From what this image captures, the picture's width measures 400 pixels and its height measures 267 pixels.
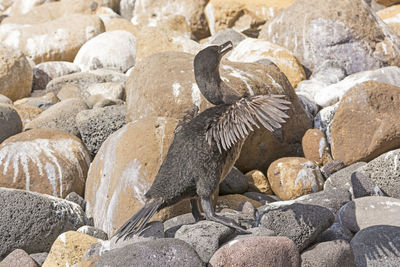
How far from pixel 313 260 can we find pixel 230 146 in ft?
3.47

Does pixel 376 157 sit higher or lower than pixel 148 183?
lower

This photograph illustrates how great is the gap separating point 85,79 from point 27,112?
6.75 ft

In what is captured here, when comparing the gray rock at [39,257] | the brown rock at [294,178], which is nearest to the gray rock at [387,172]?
the brown rock at [294,178]

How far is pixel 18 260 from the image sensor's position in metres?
4.56

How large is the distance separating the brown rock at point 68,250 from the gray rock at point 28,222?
0.48m

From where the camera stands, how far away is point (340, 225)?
16.3ft

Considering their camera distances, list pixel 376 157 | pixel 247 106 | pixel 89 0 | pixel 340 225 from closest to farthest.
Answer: pixel 247 106 < pixel 340 225 < pixel 376 157 < pixel 89 0

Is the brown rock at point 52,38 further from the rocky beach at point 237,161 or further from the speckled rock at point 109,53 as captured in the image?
the rocky beach at point 237,161

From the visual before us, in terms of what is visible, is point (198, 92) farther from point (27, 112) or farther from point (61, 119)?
point (27, 112)

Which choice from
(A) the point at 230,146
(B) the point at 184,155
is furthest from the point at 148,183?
(A) the point at 230,146

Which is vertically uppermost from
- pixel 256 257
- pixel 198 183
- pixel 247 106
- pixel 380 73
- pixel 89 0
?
pixel 247 106

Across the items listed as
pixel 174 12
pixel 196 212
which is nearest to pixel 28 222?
pixel 196 212

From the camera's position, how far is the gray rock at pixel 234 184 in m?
6.32

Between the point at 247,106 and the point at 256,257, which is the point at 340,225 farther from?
the point at 247,106
